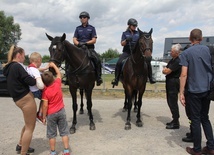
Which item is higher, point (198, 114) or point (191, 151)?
point (198, 114)

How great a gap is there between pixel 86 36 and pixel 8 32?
47.6 m

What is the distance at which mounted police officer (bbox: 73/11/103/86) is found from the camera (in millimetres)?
6645

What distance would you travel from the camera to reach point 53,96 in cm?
418

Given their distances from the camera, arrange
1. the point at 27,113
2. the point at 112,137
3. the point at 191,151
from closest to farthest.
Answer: the point at 27,113 < the point at 191,151 < the point at 112,137

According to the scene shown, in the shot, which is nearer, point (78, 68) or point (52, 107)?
point (52, 107)

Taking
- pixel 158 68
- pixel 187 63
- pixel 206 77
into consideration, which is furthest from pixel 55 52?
pixel 158 68

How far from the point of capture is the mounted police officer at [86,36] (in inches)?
262

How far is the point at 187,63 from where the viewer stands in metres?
4.36

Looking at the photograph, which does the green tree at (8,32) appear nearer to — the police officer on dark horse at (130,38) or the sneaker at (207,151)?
the police officer on dark horse at (130,38)

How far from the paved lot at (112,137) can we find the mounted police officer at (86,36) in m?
1.61

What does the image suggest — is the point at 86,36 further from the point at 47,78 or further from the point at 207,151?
the point at 207,151

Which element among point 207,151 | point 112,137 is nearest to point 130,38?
point 112,137

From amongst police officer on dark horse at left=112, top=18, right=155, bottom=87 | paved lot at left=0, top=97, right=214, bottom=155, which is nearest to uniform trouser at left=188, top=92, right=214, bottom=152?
paved lot at left=0, top=97, right=214, bottom=155

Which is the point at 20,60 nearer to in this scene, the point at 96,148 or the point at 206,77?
the point at 96,148
